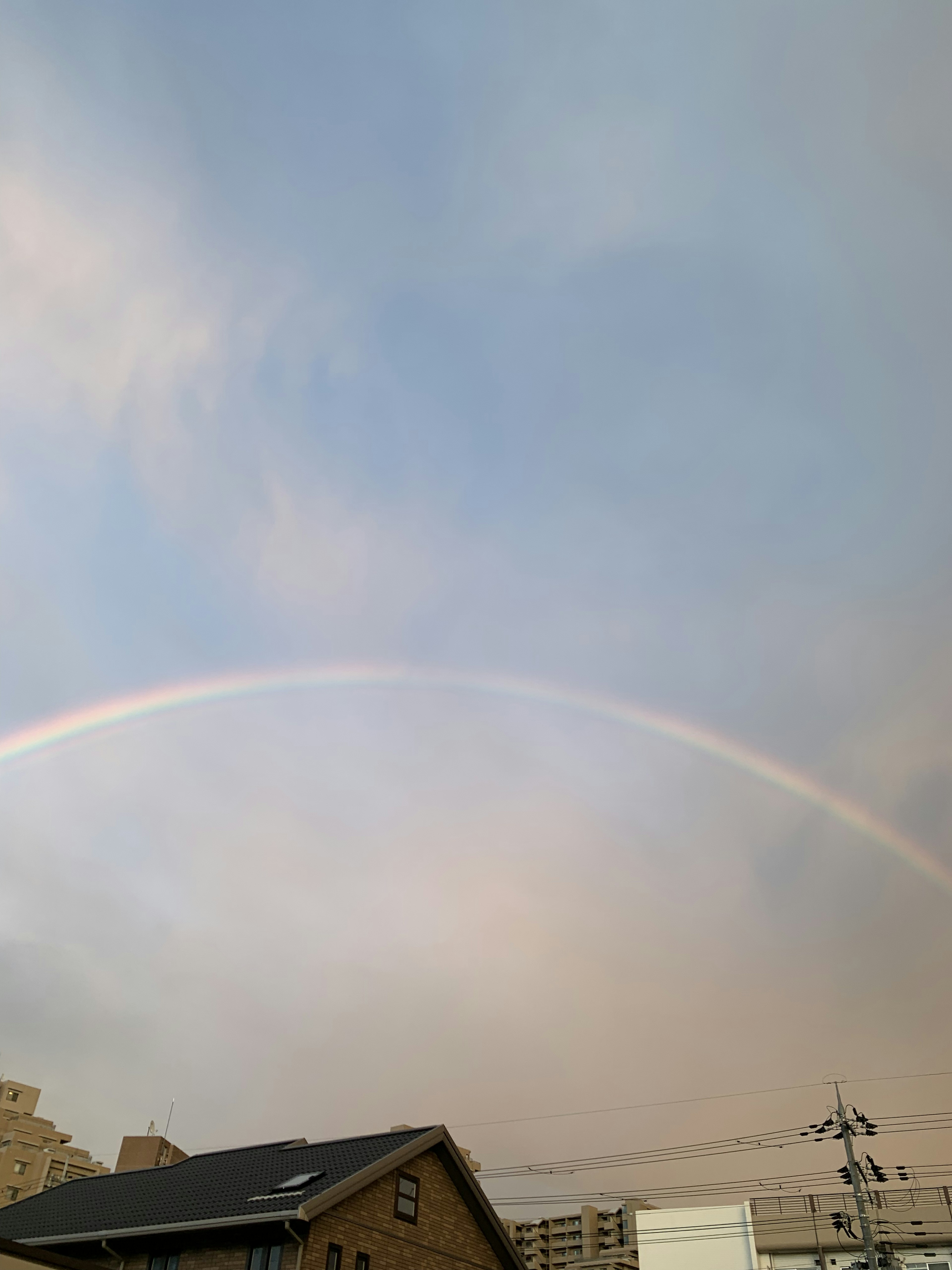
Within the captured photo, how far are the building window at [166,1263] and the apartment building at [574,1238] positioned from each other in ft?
436

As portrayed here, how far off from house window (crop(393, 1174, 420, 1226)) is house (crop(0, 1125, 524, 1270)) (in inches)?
1.5

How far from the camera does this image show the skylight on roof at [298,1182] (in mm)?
28797

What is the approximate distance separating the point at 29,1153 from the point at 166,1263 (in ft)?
281

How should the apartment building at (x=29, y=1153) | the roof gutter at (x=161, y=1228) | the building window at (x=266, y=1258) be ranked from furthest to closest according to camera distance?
the apartment building at (x=29, y=1153), the building window at (x=266, y=1258), the roof gutter at (x=161, y=1228)

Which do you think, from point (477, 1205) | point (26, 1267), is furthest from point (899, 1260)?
point (26, 1267)

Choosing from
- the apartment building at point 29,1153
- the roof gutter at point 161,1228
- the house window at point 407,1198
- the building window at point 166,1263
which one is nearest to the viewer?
the roof gutter at point 161,1228

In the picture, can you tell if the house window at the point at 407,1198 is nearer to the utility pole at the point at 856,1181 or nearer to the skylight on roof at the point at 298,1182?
the skylight on roof at the point at 298,1182

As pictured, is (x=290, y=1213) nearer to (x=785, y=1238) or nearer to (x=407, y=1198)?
(x=407, y=1198)

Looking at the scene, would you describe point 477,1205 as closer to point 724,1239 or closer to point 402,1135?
point 402,1135

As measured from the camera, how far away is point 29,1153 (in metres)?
97.9

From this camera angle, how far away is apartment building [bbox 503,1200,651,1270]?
146 metres

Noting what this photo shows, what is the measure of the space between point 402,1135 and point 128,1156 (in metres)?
27.4

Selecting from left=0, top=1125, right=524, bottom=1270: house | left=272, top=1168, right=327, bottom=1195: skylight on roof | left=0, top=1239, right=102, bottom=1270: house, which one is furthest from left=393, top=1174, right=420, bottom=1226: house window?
left=0, top=1239, right=102, bottom=1270: house

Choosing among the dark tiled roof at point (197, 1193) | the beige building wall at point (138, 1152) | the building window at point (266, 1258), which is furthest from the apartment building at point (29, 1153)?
the building window at point (266, 1258)
